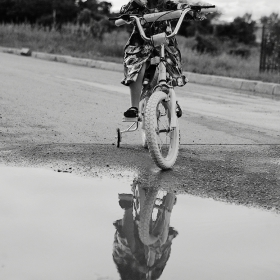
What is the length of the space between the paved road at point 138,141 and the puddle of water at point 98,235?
0.39 meters

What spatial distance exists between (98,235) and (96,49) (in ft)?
65.0

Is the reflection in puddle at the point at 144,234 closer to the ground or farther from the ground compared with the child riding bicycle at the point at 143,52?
closer to the ground

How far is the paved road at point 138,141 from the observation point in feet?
14.1

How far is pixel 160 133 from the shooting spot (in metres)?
4.84

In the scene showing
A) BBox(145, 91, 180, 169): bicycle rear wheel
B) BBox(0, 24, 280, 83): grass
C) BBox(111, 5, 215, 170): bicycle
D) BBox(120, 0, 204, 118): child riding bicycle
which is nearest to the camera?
BBox(145, 91, 180, 169): bicycle rear wheel

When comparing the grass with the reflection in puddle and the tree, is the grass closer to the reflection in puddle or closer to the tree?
the reflection in puddle

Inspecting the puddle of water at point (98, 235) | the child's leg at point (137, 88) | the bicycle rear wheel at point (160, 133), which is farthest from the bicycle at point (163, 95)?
the puddle of water at point (98, 235)

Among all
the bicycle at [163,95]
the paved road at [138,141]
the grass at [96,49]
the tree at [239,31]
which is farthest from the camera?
the tree at [239,31]

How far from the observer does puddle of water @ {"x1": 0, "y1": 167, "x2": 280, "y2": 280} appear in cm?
259

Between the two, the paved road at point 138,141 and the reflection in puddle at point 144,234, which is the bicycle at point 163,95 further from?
the reflection in puddle at point 144,234

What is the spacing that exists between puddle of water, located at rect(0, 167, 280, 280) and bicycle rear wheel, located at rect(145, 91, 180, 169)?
0.53 m

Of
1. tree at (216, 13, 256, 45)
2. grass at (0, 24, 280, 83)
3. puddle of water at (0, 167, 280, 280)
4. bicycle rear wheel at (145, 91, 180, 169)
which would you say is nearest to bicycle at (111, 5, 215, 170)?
bicycle rear wheel at (145, 91, 180, 169)

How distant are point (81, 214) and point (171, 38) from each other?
216 cm

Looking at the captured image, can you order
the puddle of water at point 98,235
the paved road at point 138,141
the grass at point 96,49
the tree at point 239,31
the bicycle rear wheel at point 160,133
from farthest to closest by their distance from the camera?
the tree at point 239,31 → the grass at point 96,49 → the bicycle rear wheel at point 160,133 → the paved road at point 138,141 → the puddle of water at point 98,235
